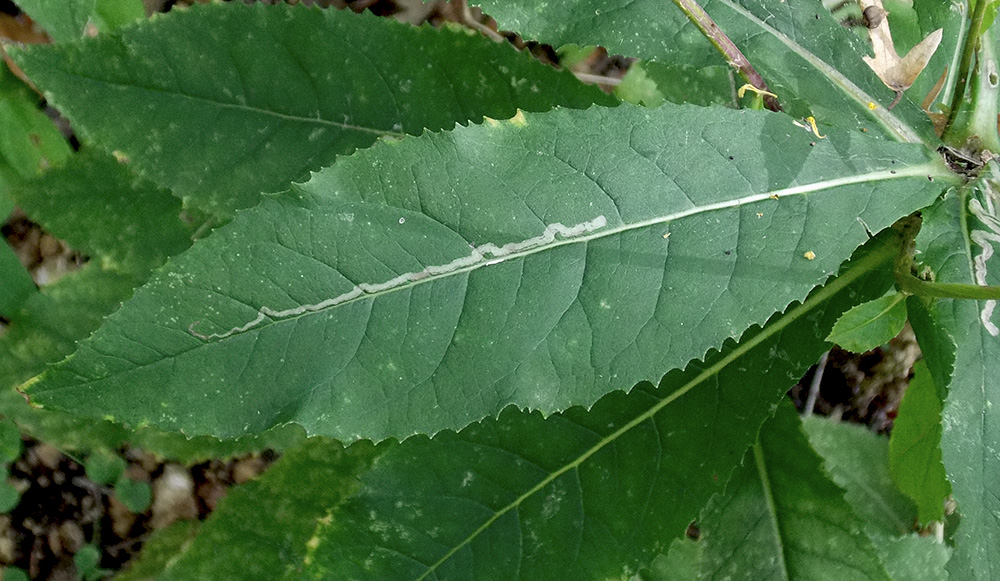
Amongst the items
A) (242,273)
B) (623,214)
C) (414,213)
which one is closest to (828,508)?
(623,214)

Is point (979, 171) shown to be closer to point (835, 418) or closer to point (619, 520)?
point (619, 520)

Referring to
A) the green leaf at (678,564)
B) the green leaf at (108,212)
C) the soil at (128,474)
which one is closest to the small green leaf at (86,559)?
the soil at (128,474)

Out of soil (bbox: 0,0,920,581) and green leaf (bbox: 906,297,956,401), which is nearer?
green leaf (bbox: 906,297,956,401)

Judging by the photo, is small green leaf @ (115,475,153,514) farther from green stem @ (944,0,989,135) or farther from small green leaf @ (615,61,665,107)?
green stem @ (944,0,989,135)

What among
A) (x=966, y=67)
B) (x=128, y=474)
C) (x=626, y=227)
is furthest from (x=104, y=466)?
(x=966, y=67)

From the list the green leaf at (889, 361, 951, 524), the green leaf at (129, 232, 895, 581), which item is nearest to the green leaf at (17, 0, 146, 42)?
the green leaf at (129, 232, 895, 581)
